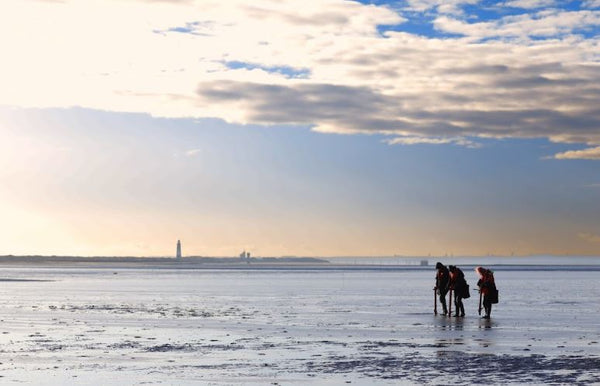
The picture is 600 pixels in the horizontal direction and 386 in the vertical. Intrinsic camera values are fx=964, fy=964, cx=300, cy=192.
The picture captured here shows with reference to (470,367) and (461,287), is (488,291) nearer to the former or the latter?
(461,287)

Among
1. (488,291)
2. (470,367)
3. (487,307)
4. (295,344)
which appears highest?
(488,291)

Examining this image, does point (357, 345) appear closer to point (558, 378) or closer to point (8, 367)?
point (558, 378)

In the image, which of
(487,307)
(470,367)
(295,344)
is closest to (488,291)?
(487,307)

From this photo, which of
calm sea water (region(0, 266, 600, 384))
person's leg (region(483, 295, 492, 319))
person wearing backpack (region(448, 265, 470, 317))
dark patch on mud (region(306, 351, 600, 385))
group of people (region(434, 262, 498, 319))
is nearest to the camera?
dark patch on mud (region(306, 351, 600, 385))

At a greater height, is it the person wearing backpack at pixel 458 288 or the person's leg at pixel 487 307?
the person wearing backpack at pixel 458 288

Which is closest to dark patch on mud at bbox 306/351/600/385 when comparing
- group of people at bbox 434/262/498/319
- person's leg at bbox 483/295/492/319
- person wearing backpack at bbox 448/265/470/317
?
person's leg at bbox 483/295/492/319

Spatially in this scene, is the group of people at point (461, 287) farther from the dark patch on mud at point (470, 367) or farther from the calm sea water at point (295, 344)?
the dark patch on mud at point (470, 367)

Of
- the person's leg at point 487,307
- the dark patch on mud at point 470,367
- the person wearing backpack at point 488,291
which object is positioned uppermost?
the person wearing backpack at point 488,291

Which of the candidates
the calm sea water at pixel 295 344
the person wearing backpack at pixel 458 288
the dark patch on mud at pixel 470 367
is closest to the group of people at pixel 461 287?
the person wearing backpack at pixel 458 288

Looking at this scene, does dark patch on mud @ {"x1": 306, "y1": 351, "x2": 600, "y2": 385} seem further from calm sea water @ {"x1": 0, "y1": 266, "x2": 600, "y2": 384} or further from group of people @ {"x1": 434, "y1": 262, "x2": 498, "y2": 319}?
group of people @ {"x1": 434, "y1": 262, "x2": 498, "y2": 319}

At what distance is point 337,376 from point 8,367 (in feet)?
23.1

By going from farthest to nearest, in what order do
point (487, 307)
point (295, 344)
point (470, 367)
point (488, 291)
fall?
1. point (488, 291)
2. point (487, 307)
3. point (295, 344)
4. point (470, 367)

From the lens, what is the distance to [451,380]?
713 inches

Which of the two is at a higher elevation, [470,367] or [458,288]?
[458,288]
